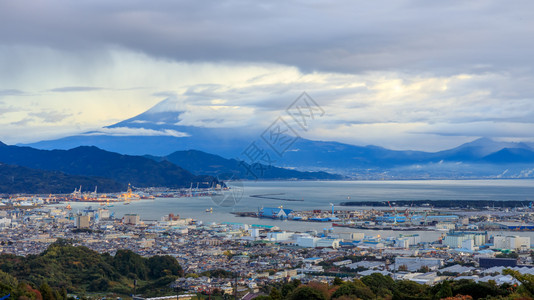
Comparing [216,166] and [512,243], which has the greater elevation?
[216,166]

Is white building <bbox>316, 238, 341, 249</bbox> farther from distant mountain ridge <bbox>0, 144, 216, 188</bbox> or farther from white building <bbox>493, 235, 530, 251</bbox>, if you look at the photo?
distant mountain ridge <bbox>0, 144, 216, 188</bbox>

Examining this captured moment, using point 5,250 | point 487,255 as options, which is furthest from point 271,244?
point 5,250

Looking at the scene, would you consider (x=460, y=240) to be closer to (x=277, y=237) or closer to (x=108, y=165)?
(x=277, y=237)

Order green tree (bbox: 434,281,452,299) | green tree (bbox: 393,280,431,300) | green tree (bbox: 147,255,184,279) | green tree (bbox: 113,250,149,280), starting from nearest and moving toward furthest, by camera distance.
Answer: green tree (bbox: 434,281,452,299) < green tree (bbox: 393,280,431,300) < green tree (bbox: 113,250,149,280) < green tree (bbox: 147,255,184,279)

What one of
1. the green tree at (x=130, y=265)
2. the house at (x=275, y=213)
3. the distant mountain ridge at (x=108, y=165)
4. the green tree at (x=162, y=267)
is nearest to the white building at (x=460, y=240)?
the green tree at (x=162, y=267)

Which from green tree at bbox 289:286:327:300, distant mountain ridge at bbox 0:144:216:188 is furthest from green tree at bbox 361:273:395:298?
distant mountain ridge at bbox 0:144:216:188

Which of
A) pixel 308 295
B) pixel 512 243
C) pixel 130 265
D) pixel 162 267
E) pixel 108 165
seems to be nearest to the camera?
pixel 308 295

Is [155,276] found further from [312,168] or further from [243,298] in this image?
[312,168]

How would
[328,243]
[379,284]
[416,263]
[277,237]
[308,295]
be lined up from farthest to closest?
1. [277,237]
2. [328,243]
3. [416,263]
4. [379,284]
5. [308,295]

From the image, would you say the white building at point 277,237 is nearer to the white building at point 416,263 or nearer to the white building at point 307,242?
the white building at point 307,242

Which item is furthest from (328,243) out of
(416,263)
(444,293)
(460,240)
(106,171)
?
(106,171)

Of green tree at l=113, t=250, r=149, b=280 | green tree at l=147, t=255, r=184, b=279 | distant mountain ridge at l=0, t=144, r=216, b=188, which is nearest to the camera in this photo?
green tree at l=113, t=250, r=149, b=280
